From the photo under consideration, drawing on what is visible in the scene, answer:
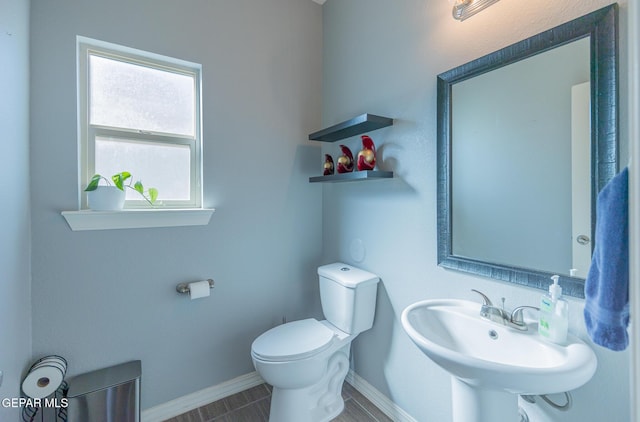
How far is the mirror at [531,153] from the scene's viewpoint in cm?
94

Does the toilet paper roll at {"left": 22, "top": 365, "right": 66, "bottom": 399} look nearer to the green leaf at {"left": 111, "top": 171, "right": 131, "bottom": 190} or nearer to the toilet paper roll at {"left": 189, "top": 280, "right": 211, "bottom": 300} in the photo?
the toilet paper roll at {"left": 189, "top": 280, "right": 211, "bottom": 300}

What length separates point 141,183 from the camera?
164cm

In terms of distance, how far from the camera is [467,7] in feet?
4.04

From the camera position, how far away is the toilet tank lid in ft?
5.50

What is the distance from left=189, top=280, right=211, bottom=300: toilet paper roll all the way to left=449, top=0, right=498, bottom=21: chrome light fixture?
186 centimetres

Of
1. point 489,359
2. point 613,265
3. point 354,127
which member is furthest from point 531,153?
point 354,127

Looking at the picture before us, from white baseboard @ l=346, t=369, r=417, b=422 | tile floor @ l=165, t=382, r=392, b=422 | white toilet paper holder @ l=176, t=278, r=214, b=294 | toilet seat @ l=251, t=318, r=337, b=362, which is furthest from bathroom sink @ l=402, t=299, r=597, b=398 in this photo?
white toilet paper holder @ l=176, t=278, r=214, b=294

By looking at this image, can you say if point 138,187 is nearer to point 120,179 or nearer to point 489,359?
point 120,179

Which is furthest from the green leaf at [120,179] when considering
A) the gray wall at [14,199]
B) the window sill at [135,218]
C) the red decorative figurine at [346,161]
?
the red decorative figurine at [346,161]

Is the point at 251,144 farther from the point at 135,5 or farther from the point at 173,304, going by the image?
the point at 173,304

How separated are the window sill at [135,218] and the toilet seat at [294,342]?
781 millimetres

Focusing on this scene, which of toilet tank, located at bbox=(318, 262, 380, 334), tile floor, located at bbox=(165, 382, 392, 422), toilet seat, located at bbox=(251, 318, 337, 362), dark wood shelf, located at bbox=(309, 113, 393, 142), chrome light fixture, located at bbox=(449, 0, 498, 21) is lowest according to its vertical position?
tile floor, located at bbox=(165, 382, 392, 422)

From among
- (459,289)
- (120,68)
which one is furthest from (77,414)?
(459,289)

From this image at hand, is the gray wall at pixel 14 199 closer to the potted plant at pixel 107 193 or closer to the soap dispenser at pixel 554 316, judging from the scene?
the potted plant at pixel 107 193
